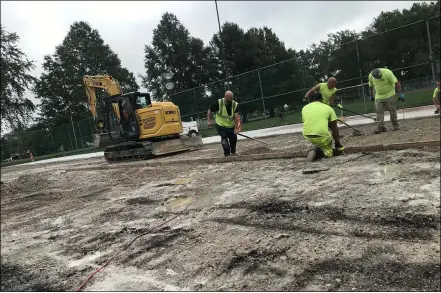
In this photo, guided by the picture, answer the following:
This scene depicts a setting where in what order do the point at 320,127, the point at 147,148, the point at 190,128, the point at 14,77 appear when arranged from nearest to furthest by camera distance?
the point at 320,127, the point at 147,148, the point at 190,128, the point at 14,77

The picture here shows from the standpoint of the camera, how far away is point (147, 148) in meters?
13.8

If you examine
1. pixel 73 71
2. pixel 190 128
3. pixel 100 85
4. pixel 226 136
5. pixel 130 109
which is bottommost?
pixel 226 136

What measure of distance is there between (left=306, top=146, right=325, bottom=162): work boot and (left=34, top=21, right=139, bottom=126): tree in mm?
40271

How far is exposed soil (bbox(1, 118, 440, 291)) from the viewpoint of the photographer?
10.2 ft

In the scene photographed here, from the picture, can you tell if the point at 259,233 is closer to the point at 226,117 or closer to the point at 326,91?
the point at 226,117

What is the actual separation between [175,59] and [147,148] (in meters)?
40.3

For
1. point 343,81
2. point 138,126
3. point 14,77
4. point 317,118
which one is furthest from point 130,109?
point 14,77

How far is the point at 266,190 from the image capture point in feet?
19.1

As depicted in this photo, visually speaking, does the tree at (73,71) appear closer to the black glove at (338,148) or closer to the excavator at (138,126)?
the excavator at (138,126)

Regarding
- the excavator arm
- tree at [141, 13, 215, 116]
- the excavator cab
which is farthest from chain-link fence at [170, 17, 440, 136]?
tree at [141, 13, 215, 116]

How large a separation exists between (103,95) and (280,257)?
1344 cm

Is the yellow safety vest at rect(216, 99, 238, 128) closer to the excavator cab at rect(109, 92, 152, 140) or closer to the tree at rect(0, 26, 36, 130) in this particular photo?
the excavator cab at rect(109, 92, 152, 140)

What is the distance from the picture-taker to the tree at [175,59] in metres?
51.4

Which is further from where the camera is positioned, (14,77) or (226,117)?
(14,77)
